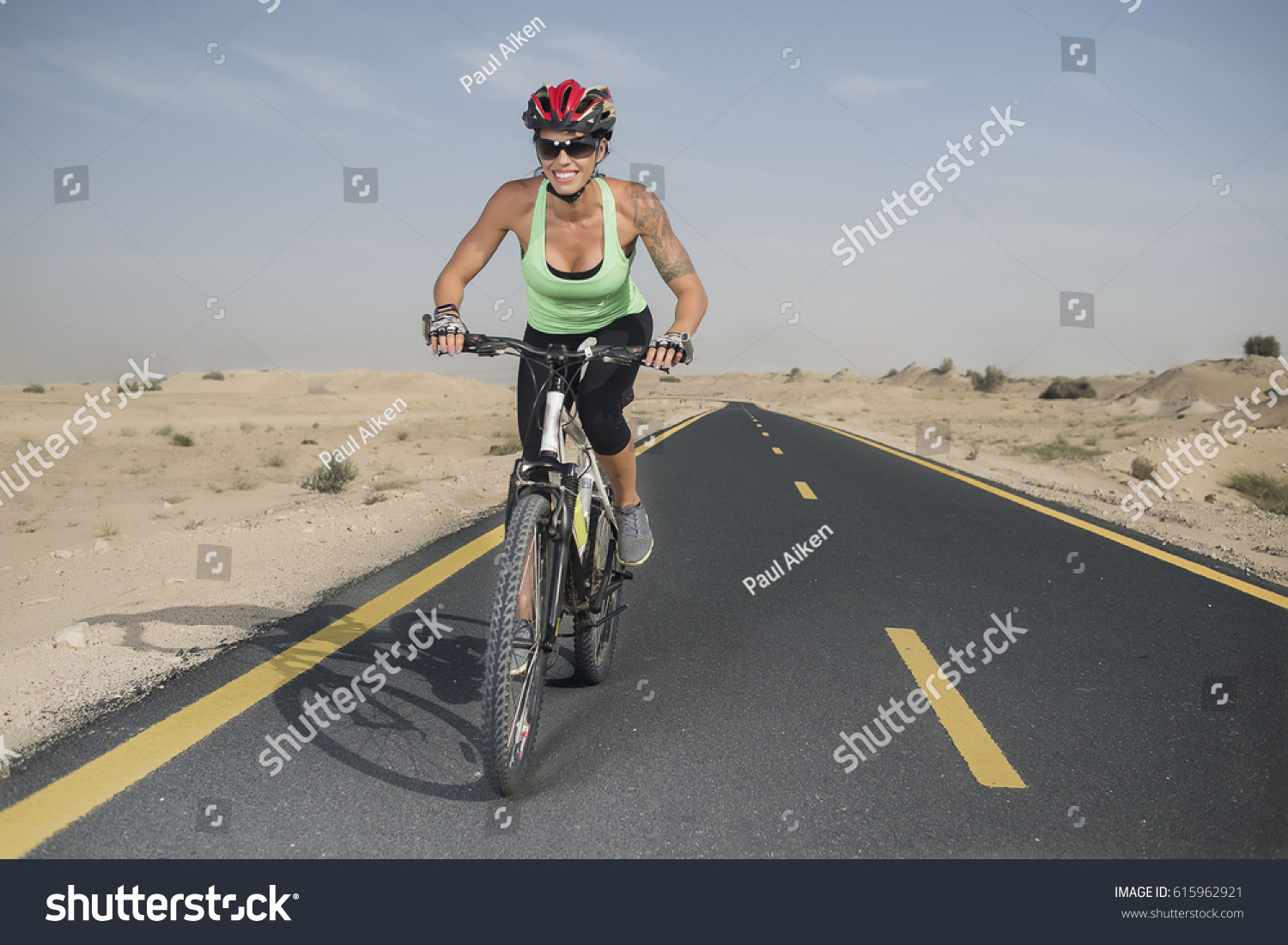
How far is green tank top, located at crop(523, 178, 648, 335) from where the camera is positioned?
3438 millimetres

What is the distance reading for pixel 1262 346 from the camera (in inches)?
2800

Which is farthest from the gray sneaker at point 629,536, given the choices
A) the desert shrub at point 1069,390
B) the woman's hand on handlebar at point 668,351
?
the desert shrub at point 1069,390

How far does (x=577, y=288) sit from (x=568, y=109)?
26.4 inches

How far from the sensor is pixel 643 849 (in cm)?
254

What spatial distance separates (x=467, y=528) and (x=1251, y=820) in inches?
240

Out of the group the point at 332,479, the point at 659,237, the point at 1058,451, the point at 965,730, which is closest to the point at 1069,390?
the point at 1058,451

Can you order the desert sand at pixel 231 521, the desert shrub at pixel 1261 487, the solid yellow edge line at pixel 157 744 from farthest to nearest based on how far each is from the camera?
the desert shrub at pixel 1261 487 < the desert sand at pixel 231 521 < the solid yellow edge line at pixel 157 744

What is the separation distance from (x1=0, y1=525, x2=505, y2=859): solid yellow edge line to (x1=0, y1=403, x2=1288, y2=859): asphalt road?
17 millimetres

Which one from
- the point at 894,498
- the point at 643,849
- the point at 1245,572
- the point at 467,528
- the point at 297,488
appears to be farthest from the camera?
the point at 297,488

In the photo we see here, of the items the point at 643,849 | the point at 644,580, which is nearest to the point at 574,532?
the point at 643,849

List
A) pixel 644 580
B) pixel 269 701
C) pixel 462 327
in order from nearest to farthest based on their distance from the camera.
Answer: pixel 462 327, pixel 269 701, pixel 644 580

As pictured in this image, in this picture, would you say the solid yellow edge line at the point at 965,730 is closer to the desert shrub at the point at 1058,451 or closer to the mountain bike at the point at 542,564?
the mountain bike at the point at 542,564

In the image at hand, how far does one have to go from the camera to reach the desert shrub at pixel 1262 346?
70.1 m
